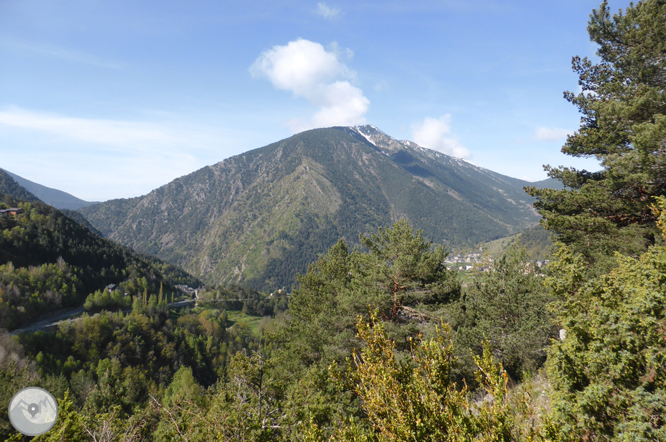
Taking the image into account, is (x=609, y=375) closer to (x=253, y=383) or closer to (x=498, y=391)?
(x=498, y=391)

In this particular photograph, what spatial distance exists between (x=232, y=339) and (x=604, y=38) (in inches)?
4916

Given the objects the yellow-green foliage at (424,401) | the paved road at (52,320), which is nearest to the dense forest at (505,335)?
the yellow-green foliage at (424,401)

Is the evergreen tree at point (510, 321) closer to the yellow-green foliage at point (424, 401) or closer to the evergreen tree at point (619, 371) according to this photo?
the evergreen tree at point (619, 371)

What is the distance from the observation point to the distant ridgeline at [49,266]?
83.8 metres

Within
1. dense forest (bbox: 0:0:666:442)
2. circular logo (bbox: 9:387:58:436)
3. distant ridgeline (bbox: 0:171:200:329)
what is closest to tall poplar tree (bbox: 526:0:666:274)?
dense forest (bbox: 0:0:666:442)

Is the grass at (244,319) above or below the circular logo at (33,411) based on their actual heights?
below

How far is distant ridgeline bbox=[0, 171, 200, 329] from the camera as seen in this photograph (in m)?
83.8

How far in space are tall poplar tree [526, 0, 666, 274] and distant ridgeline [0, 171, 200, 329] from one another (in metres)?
111

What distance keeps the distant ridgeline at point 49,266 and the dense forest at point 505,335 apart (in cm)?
7493

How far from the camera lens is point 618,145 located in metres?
16.3

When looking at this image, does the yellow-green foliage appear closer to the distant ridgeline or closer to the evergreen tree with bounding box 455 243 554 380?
the evergreen tree with bounding box 455 243 554 380

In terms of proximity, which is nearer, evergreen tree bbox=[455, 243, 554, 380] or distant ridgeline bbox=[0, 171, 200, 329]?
evergreen tree bbox=[455, 243, 554, 380]

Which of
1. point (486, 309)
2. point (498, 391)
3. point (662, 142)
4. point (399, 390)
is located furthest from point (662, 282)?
point (486, 309)

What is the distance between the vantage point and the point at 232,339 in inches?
4545
